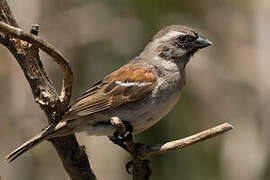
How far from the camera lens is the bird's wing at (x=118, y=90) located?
421 centimetres

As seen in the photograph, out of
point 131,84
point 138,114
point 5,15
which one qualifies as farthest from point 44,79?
point 131,84

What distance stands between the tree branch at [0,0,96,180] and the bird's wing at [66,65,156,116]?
769 millimetres

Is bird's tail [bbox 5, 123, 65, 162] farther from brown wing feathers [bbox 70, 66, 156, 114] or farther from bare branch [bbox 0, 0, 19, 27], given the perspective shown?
bare branch [bbox 0, 0, 19, 27]

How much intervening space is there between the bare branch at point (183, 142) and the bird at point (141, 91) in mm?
664

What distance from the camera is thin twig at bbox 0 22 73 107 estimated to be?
2.87 m

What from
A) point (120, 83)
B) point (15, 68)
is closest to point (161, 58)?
point (120, 83)

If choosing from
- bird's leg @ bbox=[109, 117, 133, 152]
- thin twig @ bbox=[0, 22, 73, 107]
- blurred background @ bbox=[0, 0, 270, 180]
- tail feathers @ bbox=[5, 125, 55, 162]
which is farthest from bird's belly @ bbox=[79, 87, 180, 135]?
blurred background @ bbox=[0, 0, 270, 180]

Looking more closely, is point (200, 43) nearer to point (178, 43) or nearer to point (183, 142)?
point (178, 43)

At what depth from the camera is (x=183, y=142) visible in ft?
9.76

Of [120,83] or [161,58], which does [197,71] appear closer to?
[161,58]

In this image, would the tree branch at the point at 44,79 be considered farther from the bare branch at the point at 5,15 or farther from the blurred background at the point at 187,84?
the blurred background at the point at 187,84

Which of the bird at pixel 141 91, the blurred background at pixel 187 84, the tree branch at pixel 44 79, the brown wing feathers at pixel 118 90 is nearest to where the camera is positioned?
the tree branch at pixel 44 79

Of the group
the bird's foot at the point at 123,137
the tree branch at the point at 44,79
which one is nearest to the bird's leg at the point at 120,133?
the bird's foot at the point at 123,137

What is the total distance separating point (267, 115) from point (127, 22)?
1740 millimetres
